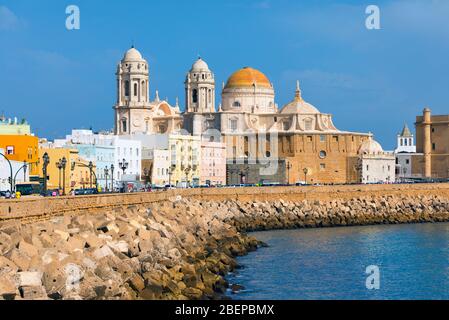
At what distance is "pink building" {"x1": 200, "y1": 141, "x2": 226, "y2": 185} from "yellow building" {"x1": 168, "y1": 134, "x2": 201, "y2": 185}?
0.88 meters

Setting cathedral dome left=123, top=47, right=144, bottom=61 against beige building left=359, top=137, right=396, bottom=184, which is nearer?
cathedral dome left=123, top=47, right=144, bottom=61

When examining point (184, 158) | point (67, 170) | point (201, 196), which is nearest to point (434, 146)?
point (184, 158)

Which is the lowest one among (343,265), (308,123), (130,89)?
(343,265)

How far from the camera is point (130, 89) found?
84.8m

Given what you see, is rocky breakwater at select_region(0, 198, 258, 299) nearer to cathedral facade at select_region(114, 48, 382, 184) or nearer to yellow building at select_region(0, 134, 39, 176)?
yellow building at select_region(0, 134, 39, 176)

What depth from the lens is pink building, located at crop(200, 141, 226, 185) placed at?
3319 inches

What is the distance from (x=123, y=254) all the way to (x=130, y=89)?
192ft

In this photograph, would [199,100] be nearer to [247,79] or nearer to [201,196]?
[247,79]

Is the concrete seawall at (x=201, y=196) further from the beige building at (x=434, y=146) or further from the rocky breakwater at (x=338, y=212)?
the beige building at (x=434, y=146)

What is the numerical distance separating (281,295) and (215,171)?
186 feet

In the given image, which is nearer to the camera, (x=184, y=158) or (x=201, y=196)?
(x=201, y=196)

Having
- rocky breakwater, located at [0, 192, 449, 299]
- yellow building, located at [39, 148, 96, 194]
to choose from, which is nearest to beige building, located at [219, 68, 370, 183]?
yellow building, located at [39, 148, 96, 194]

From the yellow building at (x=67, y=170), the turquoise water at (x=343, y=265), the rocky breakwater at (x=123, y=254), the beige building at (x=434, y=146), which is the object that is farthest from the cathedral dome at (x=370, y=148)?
the rocky breakwater at (x=123, y=254)

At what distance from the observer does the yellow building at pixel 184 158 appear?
80.2m
